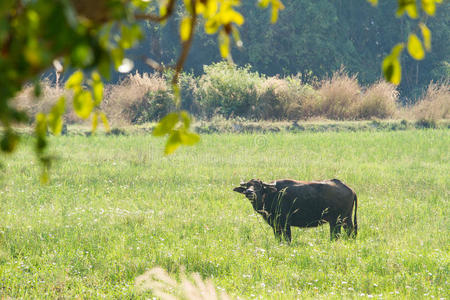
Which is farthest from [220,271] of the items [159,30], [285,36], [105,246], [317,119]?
[159,30]

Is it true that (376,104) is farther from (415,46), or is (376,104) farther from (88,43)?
(88,43)

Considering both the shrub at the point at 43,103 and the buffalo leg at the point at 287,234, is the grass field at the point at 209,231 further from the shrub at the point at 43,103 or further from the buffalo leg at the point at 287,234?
the shrub at the point at 43,103

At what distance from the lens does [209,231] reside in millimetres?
7371

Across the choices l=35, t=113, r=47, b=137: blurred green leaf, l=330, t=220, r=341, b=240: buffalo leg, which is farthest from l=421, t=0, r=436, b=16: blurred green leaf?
l=330, t=220, r=341, b=240: buffalo leg

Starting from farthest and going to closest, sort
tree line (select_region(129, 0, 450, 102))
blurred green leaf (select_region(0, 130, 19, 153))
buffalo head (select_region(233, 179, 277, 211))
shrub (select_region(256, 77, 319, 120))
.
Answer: tree line (select_region(129, 0, 450, 102)) → shrub (select_region(256, 77, 319, 120)) → buffalo head (select_region(233, 179, 277, 211)) → blurred green leaf (select_region(0, 130, 19, 153))

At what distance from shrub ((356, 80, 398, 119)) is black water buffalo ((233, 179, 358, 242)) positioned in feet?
52.8

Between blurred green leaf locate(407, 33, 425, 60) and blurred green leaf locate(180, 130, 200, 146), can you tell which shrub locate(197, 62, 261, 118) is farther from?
blurred green leaf locate(180, 130, 200, 146)

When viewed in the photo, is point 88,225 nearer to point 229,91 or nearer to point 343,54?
point 229,91

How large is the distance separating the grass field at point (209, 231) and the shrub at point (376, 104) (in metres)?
8.64

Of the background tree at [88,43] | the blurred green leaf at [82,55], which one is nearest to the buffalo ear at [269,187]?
the background tree at [88,43]

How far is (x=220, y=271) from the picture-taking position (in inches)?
232

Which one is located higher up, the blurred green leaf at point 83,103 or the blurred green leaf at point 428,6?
the blurred green leaf at point 428,6

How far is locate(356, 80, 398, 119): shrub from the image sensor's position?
2220cm

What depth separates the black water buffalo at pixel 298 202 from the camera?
6.43 metres
